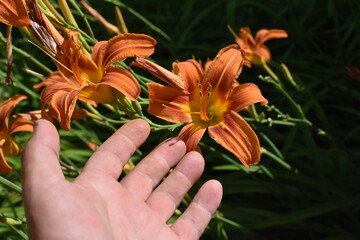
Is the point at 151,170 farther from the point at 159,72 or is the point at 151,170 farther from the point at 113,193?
the point at 159,72

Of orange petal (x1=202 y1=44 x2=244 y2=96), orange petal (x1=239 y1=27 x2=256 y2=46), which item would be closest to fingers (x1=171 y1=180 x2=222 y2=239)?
orange petal (x1=202 y1=44 x2=244 y2=96)

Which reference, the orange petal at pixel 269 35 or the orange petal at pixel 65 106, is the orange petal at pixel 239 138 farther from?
the orange petal at pixel 269 35

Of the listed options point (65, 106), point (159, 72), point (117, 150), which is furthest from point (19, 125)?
point (159, 72)

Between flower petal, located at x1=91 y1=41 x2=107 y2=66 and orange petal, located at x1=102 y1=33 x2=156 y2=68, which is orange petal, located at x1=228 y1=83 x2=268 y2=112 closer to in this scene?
orange petal, located at x1=102 y1=33 x2=156 y2=68

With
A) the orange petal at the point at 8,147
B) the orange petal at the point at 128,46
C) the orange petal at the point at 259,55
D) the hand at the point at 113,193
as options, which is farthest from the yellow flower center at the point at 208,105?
the orange petal at the point at 8,147

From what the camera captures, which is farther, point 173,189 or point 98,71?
point 173,189

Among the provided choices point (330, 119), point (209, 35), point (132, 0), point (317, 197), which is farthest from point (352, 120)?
point (132, 0)

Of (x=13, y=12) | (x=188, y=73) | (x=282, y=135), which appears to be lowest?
(x=282, y=135)
